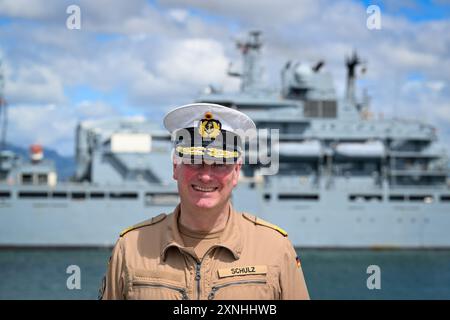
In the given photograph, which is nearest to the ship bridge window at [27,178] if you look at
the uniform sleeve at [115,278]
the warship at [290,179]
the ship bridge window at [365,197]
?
the warship at [290,179]

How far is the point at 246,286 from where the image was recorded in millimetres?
2824

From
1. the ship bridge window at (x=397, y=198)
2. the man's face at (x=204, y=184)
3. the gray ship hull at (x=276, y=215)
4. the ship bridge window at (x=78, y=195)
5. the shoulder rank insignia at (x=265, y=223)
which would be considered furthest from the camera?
the ship bridge window at (x=397, y=198)

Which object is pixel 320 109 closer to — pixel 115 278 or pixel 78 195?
pixel 78 195

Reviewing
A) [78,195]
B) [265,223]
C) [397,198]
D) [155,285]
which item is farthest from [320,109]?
[155,285]

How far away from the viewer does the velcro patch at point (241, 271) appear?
283 cm

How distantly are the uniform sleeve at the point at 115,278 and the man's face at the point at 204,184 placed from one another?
0.42 metres

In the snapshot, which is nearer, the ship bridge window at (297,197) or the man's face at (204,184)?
the man's face at (204,184)

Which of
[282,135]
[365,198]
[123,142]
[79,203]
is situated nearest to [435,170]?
[365,198]

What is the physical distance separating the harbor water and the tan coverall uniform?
Answer: 14.2m

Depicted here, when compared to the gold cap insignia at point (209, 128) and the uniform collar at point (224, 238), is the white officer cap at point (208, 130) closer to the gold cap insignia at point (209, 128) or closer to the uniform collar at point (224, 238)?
the gold cap insignia at point (209, 128)

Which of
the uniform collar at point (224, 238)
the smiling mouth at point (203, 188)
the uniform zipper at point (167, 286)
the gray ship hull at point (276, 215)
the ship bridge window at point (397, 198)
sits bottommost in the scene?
the gray ship hull at point (276, 215)
